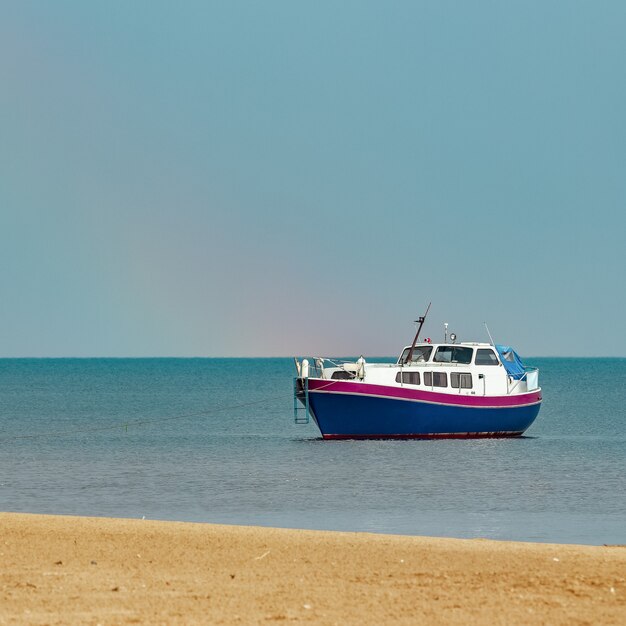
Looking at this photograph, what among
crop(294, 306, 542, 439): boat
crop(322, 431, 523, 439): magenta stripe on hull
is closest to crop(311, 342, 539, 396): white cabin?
crop(294, 306, 542, 439): boat

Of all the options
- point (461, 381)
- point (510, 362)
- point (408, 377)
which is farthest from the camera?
point (510, 362)

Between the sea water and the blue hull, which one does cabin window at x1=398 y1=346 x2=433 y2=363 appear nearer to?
the blue hull

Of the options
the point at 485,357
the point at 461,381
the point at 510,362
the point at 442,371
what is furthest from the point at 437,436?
the point at 510,362

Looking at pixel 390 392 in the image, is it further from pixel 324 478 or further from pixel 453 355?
pixel 324 478

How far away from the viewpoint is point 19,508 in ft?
94.8

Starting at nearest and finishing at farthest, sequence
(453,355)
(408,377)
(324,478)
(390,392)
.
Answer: (324,478), (390,392), (408,377), (453,355)

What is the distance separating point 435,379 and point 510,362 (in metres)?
4.89

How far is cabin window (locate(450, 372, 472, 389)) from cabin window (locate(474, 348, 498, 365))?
0.88 metres

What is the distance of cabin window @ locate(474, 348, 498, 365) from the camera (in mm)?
50625

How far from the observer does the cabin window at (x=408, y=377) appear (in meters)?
48.9

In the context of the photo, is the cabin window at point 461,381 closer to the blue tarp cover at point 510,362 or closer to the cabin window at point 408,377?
the cabin window at point 408,377

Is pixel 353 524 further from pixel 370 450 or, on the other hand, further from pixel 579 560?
pixel 370 450

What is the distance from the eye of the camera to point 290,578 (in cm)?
1611

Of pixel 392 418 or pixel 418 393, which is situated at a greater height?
pixel 418 393
